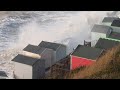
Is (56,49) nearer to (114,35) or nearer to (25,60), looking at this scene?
(25,60)

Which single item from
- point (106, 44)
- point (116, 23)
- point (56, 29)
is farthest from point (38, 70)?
point (56, 29)

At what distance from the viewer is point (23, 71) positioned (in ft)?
11.1

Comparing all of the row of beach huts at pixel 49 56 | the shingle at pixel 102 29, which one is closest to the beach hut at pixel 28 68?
the row of beach huts at pixel 49 56

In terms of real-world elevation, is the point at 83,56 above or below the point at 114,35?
above

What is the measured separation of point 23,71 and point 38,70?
0.18 metres

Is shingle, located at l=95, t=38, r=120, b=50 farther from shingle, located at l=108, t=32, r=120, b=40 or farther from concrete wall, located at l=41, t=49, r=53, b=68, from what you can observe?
concrete wall, located at l=41, t=49, r=53, b=68

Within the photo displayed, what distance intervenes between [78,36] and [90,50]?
1964 mm

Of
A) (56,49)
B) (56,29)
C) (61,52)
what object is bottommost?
(56,29)

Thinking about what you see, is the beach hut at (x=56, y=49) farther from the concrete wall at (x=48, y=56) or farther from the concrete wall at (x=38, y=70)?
the concrete wall at (x=38, y=70)

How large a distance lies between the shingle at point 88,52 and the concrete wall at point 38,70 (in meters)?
0.43

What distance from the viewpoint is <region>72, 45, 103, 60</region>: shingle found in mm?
3512

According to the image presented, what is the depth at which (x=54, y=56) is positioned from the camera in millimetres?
4074
